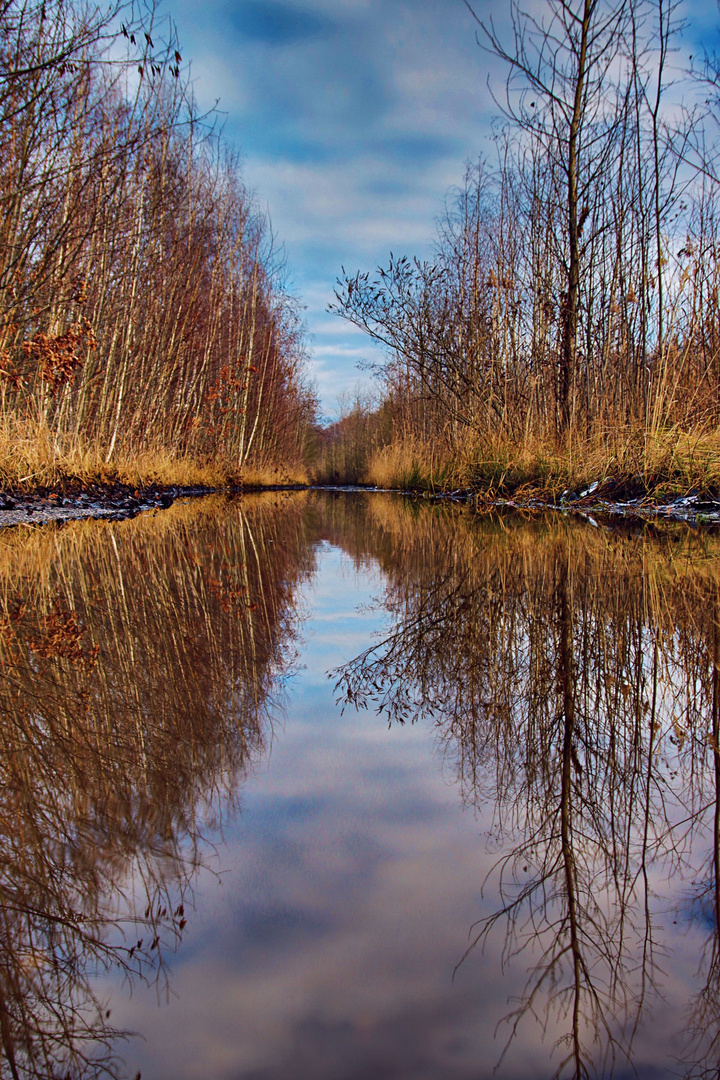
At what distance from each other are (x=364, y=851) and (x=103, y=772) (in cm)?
49

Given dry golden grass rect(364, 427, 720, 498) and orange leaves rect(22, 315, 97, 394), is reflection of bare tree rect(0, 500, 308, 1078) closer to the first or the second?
dry golden grass rect(364, 427, 720, 498)

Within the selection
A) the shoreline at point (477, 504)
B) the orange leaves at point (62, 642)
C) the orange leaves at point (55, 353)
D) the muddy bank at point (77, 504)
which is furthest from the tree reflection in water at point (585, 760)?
the orange leaves at point (55, 353)

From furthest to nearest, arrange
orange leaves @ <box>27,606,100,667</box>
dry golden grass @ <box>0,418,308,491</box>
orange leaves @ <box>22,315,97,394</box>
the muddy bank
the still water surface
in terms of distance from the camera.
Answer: dry golden grass @ <box>0,418,308,491</box> < orange leaves @ <box>22,315,97,394</box> < the muddy bank < orange leaves @ <box>27,606,100,667</box> < the still water surface

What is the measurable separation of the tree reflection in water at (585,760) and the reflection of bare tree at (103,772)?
1.22 ft

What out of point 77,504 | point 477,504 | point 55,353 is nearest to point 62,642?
point 55,353

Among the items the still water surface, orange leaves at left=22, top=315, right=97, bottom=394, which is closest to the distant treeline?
orange leaves at left=22, top=315, right=97, bottom=394

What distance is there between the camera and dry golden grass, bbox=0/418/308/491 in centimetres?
709

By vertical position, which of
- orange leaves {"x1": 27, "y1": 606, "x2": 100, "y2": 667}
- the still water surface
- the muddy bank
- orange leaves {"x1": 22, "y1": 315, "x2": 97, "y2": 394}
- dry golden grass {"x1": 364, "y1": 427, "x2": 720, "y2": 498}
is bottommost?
the still water surface

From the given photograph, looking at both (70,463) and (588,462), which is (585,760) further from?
(70,463)

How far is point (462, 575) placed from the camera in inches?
132

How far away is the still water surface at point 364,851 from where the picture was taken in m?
0.63

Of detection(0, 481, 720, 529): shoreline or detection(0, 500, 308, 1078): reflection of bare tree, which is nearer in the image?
detection(0, 500, 308, 1078): reflection of bare tree

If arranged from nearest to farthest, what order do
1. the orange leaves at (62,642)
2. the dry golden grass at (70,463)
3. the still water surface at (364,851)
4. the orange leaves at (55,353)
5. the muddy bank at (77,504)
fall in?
1. the still water surface at (364,851)
2. the orange leaves at (62,642)
3. the muddy bank at (77,504)
4. the orange leaves at (55,353)
5. the dry golden grass at (70,463)

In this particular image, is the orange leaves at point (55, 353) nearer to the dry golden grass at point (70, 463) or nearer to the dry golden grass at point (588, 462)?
the dry golden grass at point (70, 463)
